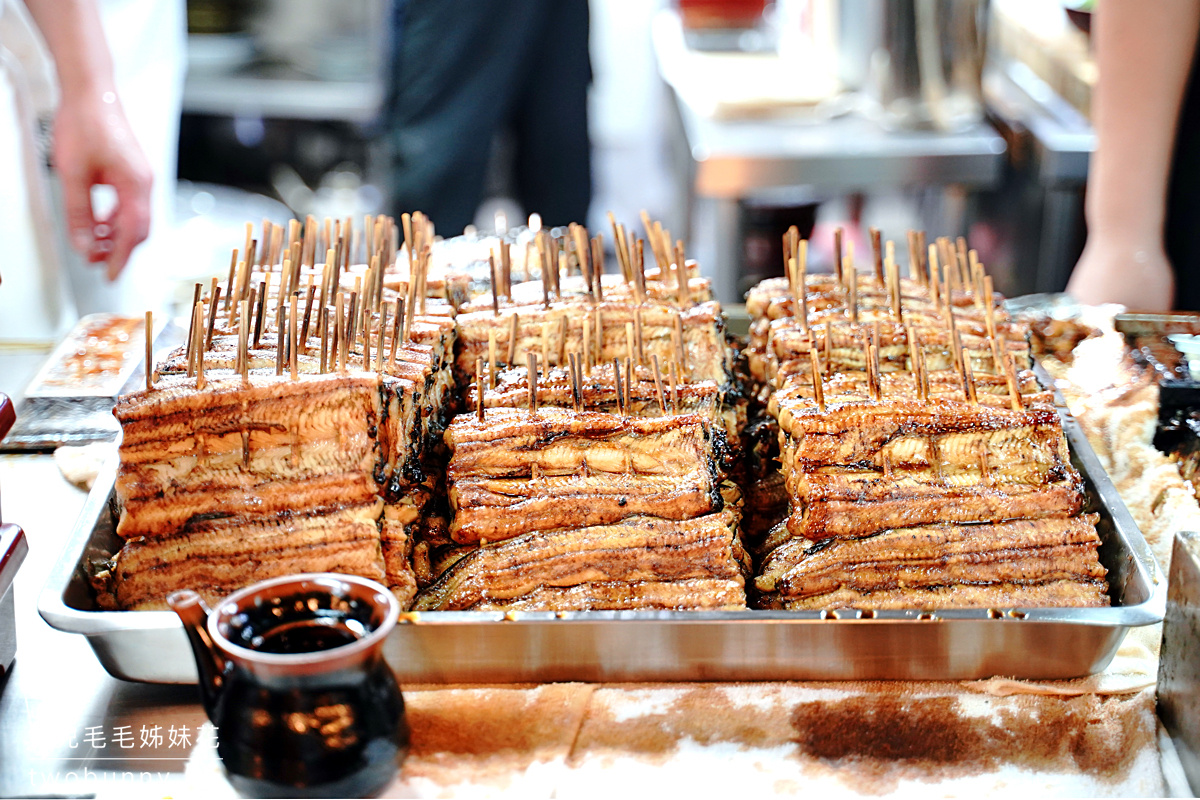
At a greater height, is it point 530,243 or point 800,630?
point 530,243

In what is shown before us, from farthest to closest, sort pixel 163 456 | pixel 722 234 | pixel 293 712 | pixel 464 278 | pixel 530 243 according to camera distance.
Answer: pixel 722 234
pixel 530 243
pixel 464 278
pixel 163 456
pixel 293 712

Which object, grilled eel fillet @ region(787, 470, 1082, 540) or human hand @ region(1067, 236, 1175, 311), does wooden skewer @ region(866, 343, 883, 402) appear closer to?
grilled eel fillet @ region(787, 470, 1082, 540)

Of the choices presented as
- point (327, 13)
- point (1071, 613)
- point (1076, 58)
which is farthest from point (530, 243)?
point (327, 13)

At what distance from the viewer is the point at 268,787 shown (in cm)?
159

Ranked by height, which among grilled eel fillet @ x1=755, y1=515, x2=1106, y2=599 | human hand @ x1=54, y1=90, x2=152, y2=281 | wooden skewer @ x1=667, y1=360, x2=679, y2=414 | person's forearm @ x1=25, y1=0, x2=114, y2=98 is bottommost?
grilled eel fillet @ x1=755, y1=515, x2=1106, y2=599

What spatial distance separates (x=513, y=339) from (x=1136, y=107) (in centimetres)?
264

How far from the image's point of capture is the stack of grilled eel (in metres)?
2.14

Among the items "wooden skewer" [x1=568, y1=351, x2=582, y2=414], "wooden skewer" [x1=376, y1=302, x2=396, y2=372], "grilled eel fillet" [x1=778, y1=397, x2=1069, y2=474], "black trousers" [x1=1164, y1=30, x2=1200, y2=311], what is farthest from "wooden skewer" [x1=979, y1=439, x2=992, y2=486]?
"black trousers" [x1=1164, y1=30, x2=1200, y2=311]

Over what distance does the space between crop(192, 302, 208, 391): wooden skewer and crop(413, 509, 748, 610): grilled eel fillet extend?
69cm

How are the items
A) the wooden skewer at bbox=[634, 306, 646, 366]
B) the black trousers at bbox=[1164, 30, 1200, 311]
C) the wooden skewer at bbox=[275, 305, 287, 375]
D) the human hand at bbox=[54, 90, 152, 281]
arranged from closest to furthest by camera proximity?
the wooden skewer at bbox=[275, 305, 287, 375] → the wooden skewer at bbox=[634, 306, 646, 366] → the human hand at bbox=[54, 90, 152, 281] → the black trousers at bbox=[1164, 30, 1200, 311]

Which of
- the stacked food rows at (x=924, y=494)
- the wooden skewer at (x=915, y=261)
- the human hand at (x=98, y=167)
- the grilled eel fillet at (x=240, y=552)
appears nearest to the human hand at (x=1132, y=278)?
the wooden skewer at (x=915, y=261)

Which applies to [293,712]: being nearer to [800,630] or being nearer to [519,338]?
[800,630]

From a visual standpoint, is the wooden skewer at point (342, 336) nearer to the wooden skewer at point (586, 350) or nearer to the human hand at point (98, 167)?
the wooden skewer at point (586, 350)

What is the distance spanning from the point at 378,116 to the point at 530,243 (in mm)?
4355
